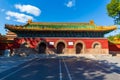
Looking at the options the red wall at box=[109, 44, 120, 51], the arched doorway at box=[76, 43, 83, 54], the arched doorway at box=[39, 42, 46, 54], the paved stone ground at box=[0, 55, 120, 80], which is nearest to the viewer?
the paved stone ground at box=[0, 55, 120, 80]

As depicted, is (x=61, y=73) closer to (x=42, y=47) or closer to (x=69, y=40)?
(x=69, y=40)

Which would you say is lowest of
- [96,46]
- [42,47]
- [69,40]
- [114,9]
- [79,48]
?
[79,48]

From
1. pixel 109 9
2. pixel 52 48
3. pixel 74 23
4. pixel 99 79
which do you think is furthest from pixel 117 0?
pixel 99 79

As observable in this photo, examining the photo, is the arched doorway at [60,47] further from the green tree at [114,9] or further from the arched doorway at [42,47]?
the green tree at [114,9]

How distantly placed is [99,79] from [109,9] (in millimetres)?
27480

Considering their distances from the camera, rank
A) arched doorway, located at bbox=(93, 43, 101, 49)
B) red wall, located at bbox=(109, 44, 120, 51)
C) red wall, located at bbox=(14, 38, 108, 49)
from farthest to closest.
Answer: red wall, located at bbox=(109, 44, 120, 51)
arched doorway, located at bbox=(93, 43, 101, 49)
red wall, located at bbox=(14, 38, 108, 49)

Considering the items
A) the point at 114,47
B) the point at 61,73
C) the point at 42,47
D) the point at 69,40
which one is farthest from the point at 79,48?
the point at 61,73

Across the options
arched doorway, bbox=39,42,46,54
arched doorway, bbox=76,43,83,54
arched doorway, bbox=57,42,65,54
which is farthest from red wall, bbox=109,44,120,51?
arched doorway, bbox=39,42,46,54

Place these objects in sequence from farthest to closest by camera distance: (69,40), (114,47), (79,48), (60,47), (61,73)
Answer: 1. (114,47)
2. (79,48)
3. (60,47)
4. (69,40)
5. (61,73)

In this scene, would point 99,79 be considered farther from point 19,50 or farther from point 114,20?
point 114,20

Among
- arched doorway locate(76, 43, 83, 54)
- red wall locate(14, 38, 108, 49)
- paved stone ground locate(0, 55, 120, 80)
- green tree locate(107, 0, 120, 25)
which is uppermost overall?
green tree locate(107, 0, 120, 25)

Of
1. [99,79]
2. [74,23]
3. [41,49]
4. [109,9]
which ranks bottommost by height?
[99,79]

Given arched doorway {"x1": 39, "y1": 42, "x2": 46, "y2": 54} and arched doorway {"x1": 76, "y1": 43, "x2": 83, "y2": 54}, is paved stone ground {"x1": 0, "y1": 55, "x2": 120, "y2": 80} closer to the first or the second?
arched doorway {"x1": 39, "y1": 42, "x2": 46, "y2": 54}

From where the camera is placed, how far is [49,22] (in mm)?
34219
